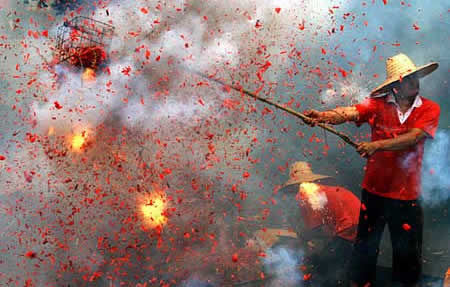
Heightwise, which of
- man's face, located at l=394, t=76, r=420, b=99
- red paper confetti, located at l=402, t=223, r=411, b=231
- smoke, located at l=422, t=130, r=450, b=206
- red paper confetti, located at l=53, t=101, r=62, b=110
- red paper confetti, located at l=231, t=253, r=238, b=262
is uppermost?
man's face, located at l=394, t=76, r=420, b=99

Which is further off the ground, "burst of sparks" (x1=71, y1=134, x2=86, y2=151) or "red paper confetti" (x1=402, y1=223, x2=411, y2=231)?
"red paper confetti" (x1=402, y1=223, x2=411, y2=231)

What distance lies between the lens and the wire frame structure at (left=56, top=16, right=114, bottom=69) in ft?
28.8

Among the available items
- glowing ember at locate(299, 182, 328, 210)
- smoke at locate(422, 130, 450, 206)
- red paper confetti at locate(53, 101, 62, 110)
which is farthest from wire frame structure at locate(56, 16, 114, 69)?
smoke at locate(422, 130, 450, 206)

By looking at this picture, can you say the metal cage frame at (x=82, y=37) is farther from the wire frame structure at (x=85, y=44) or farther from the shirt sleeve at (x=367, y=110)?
the shirt sleeve at (x=367, y=110)

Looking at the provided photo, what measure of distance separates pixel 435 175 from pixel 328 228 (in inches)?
97.1

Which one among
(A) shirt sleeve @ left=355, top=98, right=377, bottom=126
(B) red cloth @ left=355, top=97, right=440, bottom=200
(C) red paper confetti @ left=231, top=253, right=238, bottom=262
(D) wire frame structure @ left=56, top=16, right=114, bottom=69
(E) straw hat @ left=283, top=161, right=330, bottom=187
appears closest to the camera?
(B) red cloth @ left=355, top=97, right=440, bottom=200

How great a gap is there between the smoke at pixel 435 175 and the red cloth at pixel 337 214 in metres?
1.86

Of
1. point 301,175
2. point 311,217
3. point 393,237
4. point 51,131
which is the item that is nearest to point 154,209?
point 301,175

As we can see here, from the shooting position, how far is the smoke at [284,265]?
4.94 metres

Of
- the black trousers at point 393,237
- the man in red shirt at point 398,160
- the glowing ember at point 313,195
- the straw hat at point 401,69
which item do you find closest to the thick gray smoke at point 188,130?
the glowing ember at point 313,195

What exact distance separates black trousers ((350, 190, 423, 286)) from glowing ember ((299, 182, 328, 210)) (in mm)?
1147

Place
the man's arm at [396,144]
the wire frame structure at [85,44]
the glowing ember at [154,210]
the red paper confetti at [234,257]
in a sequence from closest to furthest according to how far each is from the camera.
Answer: the man's arm at [396,144], the red paper confetti at [234,257], the glowing ember at [154,210], the wire frame structure at [85,44]

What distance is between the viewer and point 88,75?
895 cm

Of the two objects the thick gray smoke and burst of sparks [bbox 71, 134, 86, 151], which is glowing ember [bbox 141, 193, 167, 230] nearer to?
the thick gray smoke
